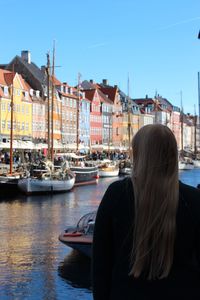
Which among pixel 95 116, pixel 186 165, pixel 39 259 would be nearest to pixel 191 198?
pixel 39 259

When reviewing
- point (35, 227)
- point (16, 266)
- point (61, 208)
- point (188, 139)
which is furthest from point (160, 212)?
point (188, 139)

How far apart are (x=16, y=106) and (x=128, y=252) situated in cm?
7296

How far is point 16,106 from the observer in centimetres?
7425

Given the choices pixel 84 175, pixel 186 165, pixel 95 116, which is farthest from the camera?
pixel 95 116

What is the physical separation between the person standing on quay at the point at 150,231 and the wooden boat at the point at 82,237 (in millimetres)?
10836

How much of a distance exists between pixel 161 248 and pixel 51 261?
12471 mm

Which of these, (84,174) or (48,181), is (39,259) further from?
(84,174)

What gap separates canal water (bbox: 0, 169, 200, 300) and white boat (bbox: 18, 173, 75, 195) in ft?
30.1

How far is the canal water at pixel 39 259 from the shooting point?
11.5 m

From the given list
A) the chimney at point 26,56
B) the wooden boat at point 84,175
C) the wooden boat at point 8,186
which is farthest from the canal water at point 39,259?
the chimney at point 26,56

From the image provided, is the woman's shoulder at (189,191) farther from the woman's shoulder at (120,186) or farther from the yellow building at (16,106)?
the yellow building at (16,106)

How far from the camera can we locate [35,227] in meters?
21.7

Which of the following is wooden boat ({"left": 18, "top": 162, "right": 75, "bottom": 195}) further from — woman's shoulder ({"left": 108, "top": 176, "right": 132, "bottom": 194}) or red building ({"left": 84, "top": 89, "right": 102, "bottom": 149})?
red building ({"left": 84, "top": 89, "right": 102, "bottom": 149})

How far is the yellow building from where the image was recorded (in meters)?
71.1
